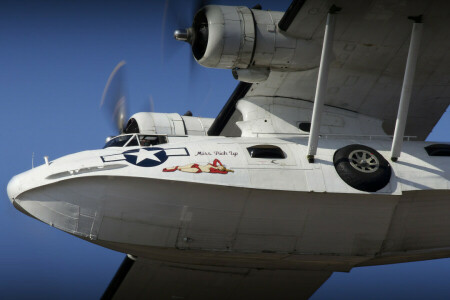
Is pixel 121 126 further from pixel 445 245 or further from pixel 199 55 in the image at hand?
pixel 445 245

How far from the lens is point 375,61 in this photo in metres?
15.2

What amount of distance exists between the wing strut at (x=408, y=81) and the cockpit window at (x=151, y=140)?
4.34m

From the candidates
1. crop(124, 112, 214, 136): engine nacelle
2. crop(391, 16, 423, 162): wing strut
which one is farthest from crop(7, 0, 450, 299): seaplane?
crop(124, 112, 214, 136): engine nacelle

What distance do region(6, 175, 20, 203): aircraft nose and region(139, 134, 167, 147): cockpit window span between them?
2.35 metres

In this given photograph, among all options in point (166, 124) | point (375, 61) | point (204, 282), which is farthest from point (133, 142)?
point (375, 61)

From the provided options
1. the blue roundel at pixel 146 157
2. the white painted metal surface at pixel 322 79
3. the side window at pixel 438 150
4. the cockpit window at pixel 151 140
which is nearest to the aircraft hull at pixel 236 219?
the blue roundel at pixel 146 157

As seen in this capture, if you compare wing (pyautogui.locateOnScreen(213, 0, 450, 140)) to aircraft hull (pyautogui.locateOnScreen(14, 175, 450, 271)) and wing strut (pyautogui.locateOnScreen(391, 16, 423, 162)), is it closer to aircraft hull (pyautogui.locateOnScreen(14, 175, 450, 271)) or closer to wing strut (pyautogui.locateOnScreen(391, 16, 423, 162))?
wing strut (pyautogui.locateOnScreen(391, 16, 423, 162))

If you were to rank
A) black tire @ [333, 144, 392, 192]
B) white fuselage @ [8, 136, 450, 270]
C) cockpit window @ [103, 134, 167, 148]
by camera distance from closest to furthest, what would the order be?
1. white fuselage @ [8, 136, 450, 270]
2. black tire @ [333, 144, 392, 192]
3. cockpit window @ [103, 134, 167, 148]

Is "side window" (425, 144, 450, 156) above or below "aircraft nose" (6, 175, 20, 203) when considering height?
above

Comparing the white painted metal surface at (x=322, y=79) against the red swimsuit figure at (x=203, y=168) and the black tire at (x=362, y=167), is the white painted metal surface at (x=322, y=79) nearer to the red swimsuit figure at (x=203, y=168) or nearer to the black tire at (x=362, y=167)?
the black tire at (x=362, y=167)

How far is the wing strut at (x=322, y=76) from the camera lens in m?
13.7

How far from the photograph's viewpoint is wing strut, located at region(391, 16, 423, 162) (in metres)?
13.9

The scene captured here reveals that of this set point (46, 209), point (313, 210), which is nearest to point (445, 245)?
point (313, 210)

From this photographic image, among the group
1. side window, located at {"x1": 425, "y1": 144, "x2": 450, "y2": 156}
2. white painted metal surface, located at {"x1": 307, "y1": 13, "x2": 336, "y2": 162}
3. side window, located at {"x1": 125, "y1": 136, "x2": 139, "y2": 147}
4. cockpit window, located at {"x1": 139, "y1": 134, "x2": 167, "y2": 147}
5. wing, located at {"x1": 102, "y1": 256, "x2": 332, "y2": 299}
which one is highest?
white painted metal surface, located at {"x1": 307, "y1": 13, "x2": 336, "y2": 162}
